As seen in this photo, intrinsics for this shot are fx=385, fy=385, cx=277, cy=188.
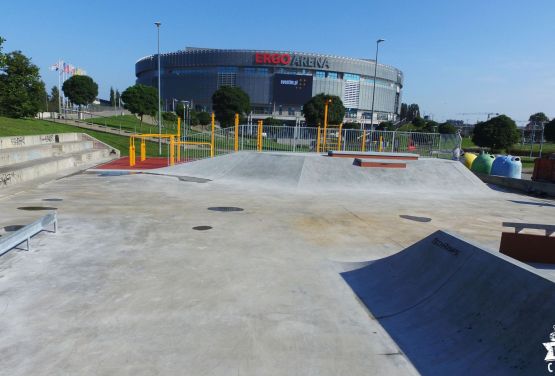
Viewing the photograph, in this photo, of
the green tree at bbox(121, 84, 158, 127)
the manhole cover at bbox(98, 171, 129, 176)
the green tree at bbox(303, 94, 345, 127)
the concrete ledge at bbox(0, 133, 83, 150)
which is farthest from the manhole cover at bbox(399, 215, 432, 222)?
the green tree at bbox(303, 94, 345, 127)

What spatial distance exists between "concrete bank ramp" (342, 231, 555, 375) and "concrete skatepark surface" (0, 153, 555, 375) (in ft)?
A: 0.46

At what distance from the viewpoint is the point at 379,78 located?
143875mm

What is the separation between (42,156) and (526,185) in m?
27.5

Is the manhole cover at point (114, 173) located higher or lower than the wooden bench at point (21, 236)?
lower

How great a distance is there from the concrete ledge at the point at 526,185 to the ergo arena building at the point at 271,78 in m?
99.4

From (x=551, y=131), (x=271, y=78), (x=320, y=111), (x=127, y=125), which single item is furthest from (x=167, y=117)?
(x=551, y=131)

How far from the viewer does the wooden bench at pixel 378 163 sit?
2097 cm

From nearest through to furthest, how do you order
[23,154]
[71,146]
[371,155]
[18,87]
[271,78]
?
[23,154], [371,155], [71,146], [18,87], [271,78]

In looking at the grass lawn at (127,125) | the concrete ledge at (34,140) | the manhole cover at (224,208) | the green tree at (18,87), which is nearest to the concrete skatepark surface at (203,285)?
the manhole cover at (224,208)

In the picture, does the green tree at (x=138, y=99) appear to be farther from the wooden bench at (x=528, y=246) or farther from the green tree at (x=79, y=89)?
the wooden bench at (x=528, y=246)

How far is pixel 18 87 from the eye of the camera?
103 ft

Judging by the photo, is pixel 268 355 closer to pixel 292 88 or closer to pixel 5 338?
pixel 5 338

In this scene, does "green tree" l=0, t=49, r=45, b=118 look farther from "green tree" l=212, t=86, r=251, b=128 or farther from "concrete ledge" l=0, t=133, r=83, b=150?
"green tree" l=212, t=86, r=251, b=128

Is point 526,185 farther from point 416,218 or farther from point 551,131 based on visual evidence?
point 551,131
